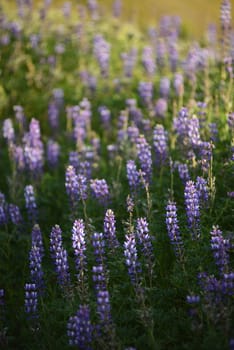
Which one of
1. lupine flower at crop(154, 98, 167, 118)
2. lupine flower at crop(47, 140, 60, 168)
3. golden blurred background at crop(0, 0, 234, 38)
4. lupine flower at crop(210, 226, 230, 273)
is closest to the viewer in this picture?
lupine flower at crop(210, 226, 230, 273)

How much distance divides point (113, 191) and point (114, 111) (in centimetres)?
242

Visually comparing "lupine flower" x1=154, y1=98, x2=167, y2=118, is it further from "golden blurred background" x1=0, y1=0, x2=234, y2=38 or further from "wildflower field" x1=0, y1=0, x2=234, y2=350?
"golden blurred background" x1=0, y1=0, x2=234, y2=38

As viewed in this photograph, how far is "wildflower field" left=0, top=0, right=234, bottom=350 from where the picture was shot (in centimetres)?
312

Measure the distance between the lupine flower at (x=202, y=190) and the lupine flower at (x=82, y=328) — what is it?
1301 mm

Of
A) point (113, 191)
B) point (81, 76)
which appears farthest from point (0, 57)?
point (113, 191)

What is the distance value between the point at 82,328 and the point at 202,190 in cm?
141

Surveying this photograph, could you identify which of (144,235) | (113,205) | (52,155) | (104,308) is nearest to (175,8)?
(52,155)

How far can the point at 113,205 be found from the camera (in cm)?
447

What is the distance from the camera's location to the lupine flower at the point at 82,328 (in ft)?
9.01

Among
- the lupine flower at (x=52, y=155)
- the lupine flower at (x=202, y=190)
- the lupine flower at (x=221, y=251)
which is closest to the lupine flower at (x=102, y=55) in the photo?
the lupine flower at (x=52, y=155)

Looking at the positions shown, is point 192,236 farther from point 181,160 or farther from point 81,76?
point 81,76

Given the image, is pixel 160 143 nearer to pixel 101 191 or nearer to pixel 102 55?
pixel 101 191

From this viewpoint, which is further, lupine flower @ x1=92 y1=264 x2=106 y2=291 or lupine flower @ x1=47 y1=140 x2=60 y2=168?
lupine flower @ x1=47 y1=140 x2=60 y2=168

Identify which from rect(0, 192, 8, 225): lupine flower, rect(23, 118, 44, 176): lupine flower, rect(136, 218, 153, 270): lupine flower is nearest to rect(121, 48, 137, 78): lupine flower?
rect(23, 118, 44, 176): lupine flower
